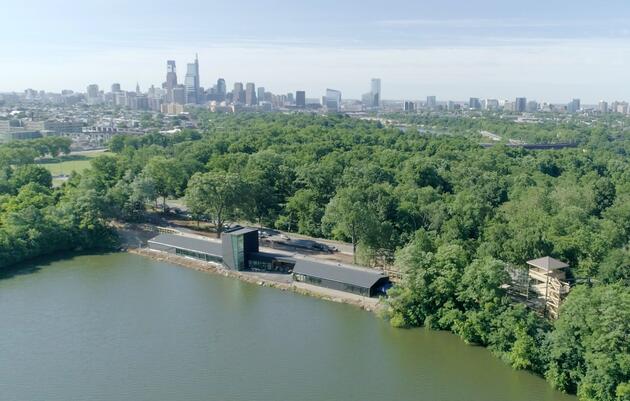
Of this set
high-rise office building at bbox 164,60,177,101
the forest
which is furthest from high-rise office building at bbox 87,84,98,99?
the forest

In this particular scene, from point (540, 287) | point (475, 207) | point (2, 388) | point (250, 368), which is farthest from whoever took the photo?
point (475, 207)

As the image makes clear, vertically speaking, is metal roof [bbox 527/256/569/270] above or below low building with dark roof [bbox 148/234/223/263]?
above

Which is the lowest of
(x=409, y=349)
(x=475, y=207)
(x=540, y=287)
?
(x=409, y=349)

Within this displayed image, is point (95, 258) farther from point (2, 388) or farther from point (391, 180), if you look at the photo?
point (391, 180)

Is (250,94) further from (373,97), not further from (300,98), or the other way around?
(373,97)

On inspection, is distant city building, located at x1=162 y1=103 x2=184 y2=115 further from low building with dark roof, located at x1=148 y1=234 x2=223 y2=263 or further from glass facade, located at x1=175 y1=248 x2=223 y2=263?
glass facade, located at x1=175 y1=248 x2=223 y2=263

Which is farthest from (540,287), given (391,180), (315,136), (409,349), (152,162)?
(315,136)
